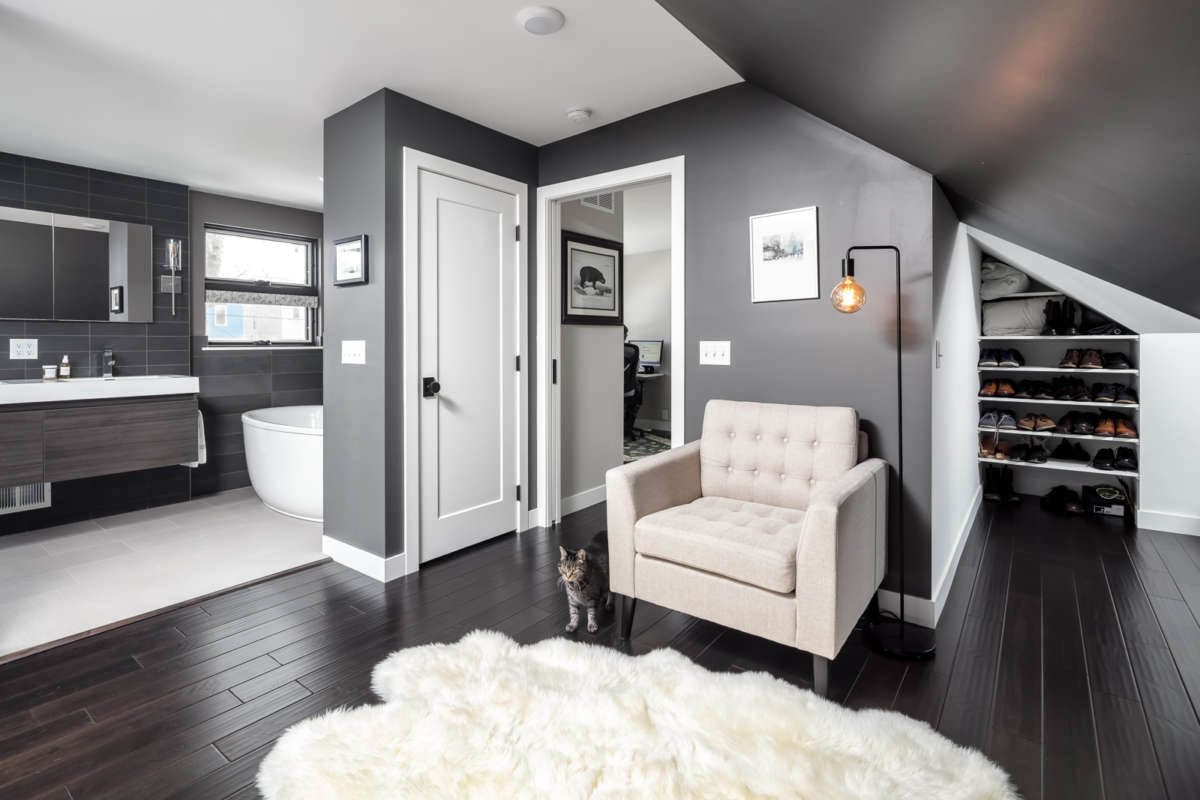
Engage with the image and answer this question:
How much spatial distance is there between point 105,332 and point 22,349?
1.48 feet

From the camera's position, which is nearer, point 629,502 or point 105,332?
point 629,502

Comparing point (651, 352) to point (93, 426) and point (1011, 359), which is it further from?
point (93, 426)

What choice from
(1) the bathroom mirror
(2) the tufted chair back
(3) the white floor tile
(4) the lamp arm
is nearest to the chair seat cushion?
(2) the tufted chair back

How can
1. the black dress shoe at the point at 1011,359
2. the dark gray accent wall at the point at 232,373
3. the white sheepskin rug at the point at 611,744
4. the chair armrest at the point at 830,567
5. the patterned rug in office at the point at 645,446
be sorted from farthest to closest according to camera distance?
the patterned rug in office at the point at 645,446 → the dark gray accent wall at the point at 232,373 → the black dress shoe at the point at 1011,359 → the chair armrest at the point at 830,567 → the white sheepskin rug at the point at 611,744

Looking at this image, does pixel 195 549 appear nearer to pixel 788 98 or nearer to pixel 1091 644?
pixel 788 98

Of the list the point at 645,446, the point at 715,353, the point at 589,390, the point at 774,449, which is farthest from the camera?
the point at 645,446

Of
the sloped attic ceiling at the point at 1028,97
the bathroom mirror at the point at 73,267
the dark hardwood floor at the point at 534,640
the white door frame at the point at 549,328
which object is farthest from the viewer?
the bathroom mirror at the point at 73,267

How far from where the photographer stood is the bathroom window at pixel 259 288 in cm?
476

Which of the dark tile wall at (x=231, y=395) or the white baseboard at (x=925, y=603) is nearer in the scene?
the white baseboard at (x=925, y=603)

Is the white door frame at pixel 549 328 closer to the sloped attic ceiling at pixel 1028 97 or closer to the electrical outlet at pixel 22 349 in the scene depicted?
the sloped attic ceiling at pixel 1028 97

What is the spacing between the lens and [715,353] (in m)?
2.92

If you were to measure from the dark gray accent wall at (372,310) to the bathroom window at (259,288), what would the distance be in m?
2.15

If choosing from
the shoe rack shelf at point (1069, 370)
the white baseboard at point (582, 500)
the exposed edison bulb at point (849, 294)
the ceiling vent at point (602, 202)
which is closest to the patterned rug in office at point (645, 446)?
the white baseboard at point (582, 500)

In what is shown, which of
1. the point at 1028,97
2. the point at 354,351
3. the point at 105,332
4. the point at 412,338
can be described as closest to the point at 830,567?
the point at 1028,97
